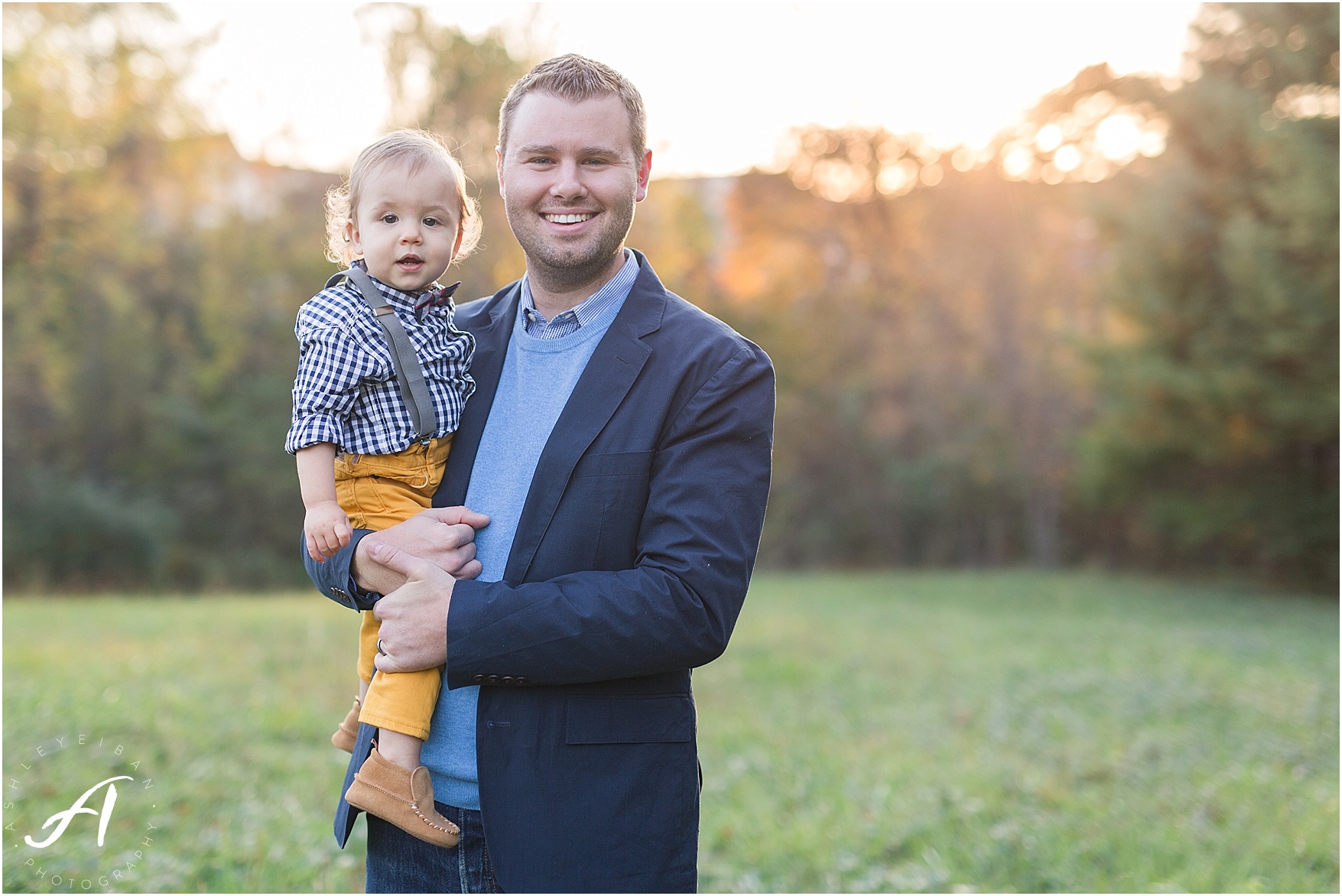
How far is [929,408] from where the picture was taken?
21.6m

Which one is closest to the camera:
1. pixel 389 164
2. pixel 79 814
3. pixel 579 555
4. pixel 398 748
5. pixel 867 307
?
pixel 579 555

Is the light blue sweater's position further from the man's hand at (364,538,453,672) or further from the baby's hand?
the baby's hand

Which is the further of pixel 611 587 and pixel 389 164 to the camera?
pixel 389 164

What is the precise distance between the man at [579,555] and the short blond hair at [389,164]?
0.78 ft

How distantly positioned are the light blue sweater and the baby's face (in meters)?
0.35

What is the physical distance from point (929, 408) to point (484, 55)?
11.5 metres

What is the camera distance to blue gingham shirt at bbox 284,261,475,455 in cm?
219

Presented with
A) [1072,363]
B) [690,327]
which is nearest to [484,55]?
[1072,363]

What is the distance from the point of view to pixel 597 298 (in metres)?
2.20

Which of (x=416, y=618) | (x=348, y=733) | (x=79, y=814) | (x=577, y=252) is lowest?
(x=79, y=814)

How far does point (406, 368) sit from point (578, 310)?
15.8 inches

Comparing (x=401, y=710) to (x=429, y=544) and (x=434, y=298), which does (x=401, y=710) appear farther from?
(x=434, y=298)

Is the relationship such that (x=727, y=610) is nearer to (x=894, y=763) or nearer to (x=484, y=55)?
(x=894, y=763)

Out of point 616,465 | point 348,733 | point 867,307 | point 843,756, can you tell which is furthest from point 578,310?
point 867,307
